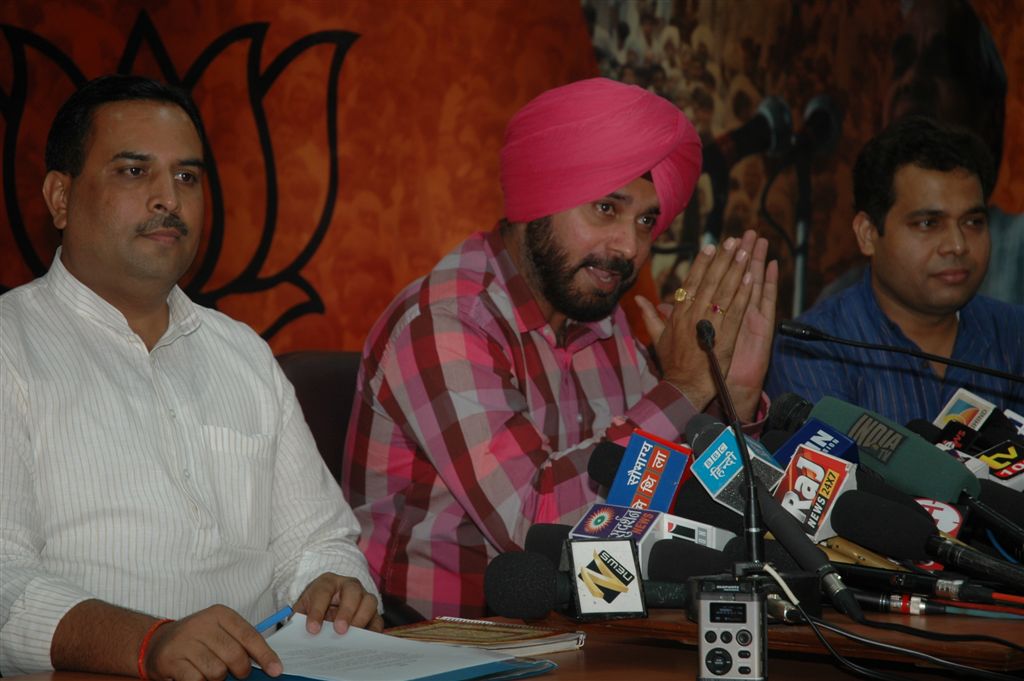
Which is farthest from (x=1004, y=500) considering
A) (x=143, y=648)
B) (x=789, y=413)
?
(x=143, y=648)

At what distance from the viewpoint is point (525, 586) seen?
1.40 m

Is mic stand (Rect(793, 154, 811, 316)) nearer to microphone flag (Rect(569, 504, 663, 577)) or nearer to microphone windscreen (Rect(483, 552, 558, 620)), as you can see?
microphone flag (Rect(569, 504, 663, 577))

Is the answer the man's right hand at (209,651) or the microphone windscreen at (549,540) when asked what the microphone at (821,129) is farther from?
the man's right hand at (209,651)

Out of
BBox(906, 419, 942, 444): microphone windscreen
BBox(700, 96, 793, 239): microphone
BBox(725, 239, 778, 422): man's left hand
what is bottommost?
BBox(906, 419, 942, 444): microphone windscreen

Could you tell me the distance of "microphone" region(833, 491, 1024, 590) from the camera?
4.33 ft

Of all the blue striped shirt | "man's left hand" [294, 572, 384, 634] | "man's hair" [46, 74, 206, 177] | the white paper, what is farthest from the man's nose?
the blue striped shirt

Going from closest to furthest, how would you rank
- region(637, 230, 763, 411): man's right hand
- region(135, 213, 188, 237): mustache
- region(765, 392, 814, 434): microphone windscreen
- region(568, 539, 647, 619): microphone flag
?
region(568, 539, 647, 619): microphone flag < region(765, 392, 814, 434): microphone windscreen < region(135, 213, 188, 237): mustache < region(637, 230, 763, 411): man's right hand

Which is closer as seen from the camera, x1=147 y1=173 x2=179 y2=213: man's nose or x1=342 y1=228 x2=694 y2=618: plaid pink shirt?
x1=147 y1=173 x2=179 y2=213: man's nose

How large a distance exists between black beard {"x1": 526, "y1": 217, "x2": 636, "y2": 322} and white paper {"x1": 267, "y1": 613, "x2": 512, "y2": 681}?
1099 millimetres

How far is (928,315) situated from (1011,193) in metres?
0.94

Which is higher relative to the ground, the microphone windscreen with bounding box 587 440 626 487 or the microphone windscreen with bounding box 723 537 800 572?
the microphone windscreen with bounding box 587 440 626 487

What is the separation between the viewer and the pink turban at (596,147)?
237 centimetres

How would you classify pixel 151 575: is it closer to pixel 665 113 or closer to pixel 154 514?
pixel 154 514

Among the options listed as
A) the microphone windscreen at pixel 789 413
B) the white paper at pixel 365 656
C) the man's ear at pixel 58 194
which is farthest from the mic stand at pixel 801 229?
the white paper at pixel 365 656
